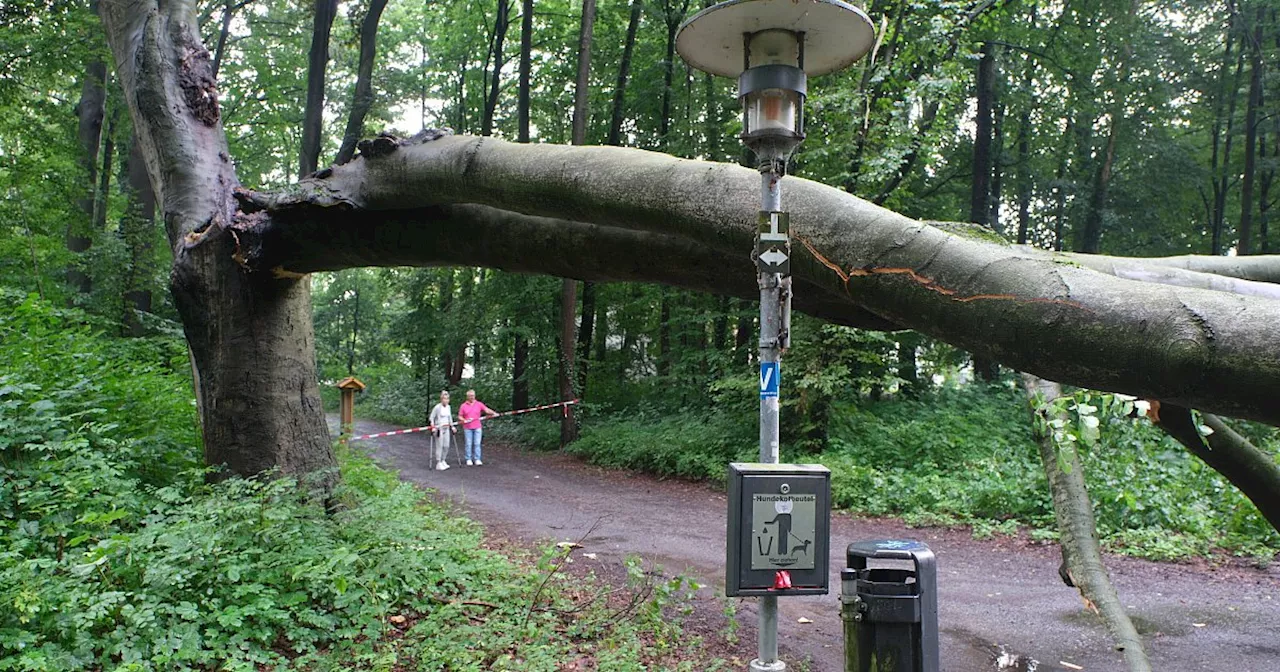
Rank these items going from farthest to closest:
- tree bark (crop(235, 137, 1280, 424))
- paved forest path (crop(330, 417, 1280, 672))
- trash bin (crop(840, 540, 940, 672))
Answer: paved forest path (crop(330, 417, 1280, 672)), trash bin (crop(840, 540, 940, 672)), tree bark (crop(235, 137, 1280, 424))

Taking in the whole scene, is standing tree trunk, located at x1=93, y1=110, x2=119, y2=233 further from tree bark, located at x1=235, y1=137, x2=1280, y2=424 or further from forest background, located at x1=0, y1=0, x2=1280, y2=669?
tree bark, located at x1=235, y1=137, x2=1280, y2=424

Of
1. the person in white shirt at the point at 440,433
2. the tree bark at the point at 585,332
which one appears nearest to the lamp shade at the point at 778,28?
the person in white shirt at the point at 440,433

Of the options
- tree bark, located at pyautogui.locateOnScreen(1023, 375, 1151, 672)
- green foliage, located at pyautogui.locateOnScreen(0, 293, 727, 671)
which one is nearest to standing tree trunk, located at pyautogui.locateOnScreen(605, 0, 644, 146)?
green foliage, located at pyautogui.locateOnScreen(0, 293, 727, 671)

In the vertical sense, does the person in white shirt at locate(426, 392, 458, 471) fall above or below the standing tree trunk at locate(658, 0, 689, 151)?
below

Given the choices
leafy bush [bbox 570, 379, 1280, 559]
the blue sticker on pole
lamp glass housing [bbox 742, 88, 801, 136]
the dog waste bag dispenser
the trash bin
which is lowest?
leafy bush [bbox 570, 379, 1280, 559]

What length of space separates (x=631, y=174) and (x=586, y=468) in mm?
10894

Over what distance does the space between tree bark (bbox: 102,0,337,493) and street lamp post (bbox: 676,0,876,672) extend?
11.7ft

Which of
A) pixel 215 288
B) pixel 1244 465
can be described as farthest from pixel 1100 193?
pixel 215 288

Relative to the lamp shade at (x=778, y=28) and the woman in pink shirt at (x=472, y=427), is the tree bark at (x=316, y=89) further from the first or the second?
the lamp shade at (x=778, y=28)

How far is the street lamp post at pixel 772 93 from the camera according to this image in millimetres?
3004

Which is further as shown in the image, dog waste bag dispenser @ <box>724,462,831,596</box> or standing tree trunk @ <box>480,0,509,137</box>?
standing tree trunk @ <box>480,0,509,137</box>

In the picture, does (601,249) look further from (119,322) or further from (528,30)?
(528,30)

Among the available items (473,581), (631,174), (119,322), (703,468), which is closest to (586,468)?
(703,468)

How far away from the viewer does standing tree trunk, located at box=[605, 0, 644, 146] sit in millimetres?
19062
